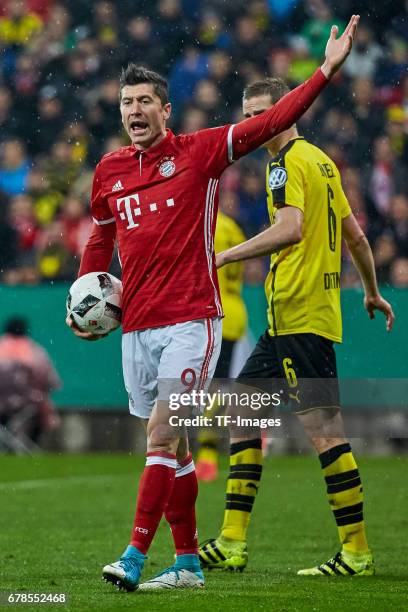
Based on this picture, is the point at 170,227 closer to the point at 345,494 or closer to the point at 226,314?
the point at 345,494

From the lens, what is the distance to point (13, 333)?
1182 centimetres

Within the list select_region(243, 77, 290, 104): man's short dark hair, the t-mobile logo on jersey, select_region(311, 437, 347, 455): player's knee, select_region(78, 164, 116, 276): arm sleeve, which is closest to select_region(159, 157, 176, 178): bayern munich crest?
the t-mobile logo on jersey

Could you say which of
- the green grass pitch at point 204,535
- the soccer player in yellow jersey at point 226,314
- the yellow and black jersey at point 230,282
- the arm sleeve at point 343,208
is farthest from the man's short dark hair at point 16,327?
the arm sleeve at point 343,208

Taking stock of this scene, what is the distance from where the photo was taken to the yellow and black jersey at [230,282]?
9039 mm

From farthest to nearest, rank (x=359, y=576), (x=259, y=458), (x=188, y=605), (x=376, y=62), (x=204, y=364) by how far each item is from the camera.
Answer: (x=376, y=62), (x=259, y=458), (x=359, y=576), (x=204, y=364), (x=188, y=605)

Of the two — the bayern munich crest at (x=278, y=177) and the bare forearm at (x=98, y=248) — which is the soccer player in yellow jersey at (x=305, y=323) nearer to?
the bayern munich crest at (x=278, y=177)

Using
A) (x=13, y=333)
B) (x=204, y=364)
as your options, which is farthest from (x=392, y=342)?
(x=204, y=364)

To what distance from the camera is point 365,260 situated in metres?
5.80

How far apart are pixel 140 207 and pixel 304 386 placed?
1.08m

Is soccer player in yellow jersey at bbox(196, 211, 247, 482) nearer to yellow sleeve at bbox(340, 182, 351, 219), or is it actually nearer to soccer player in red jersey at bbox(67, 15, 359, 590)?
yellow sleeve at bbox(340, 182, 351, 219)

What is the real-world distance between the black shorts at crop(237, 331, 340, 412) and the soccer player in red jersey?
2.05 ft

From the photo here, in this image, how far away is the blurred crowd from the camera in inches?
468

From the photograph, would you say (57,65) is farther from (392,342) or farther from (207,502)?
(207,502)

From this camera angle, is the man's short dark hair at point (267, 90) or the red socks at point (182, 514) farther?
the man's short dark hair at point (267, 90)
